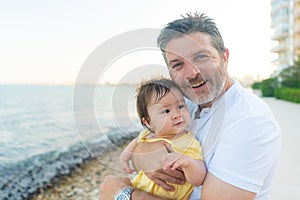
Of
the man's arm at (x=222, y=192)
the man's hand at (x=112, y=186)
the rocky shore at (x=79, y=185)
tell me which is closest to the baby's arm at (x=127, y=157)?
the man's hand at (x=112, y=186)

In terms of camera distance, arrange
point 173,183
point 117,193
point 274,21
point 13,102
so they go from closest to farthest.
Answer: point 173,183
point 117,193
point 13,102
point 274,21

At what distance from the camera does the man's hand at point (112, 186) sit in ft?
5.97

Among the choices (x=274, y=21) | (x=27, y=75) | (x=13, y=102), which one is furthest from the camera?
(x=274, y=21)

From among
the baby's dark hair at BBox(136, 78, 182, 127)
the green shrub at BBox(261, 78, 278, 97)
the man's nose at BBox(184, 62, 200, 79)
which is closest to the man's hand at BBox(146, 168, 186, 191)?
the baby's dark hair at BBox(136, 78, 182, 127)

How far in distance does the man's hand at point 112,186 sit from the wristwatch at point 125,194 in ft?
0.08

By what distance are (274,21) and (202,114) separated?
1640 inches

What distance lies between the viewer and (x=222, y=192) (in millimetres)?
1494

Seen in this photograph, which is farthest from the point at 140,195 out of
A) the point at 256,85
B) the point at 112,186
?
the point at 256,85

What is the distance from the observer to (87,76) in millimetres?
1696

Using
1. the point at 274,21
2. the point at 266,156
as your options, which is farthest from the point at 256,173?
the point at 274,21

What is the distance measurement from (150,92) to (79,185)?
5878 mm

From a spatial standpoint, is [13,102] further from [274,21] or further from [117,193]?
[117,193]

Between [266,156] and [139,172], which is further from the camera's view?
[139,172]

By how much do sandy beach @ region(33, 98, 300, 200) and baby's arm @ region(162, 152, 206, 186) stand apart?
206 cm
